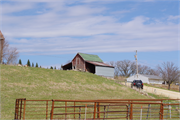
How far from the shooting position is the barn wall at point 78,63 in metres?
58.1

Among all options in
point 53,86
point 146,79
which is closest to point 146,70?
point 146,79

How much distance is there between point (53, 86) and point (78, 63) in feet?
86.5

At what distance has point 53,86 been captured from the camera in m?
33.2

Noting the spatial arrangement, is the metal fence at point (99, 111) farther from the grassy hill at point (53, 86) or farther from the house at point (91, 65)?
the house at point (91, 65)

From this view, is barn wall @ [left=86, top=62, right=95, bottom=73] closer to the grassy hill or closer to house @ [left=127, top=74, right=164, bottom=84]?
the grassy hill

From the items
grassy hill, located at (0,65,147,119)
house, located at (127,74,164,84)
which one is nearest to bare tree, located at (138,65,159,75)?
house, located at (127,74,164,84)

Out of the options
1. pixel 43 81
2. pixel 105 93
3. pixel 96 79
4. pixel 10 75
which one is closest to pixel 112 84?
pixel 96 79

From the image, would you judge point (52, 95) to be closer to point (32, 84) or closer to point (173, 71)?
point (32, 84)

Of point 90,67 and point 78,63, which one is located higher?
point 78,63

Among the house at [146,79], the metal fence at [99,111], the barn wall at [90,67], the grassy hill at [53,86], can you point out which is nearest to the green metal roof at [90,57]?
the barn wall at [90,67]

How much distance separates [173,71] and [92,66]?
29.9 metres

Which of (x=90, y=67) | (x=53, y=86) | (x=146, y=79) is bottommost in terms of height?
(x=53, y=86)

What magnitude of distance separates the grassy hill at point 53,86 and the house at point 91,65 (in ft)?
39.4

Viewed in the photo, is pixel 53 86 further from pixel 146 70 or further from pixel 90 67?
pixel 146 70
